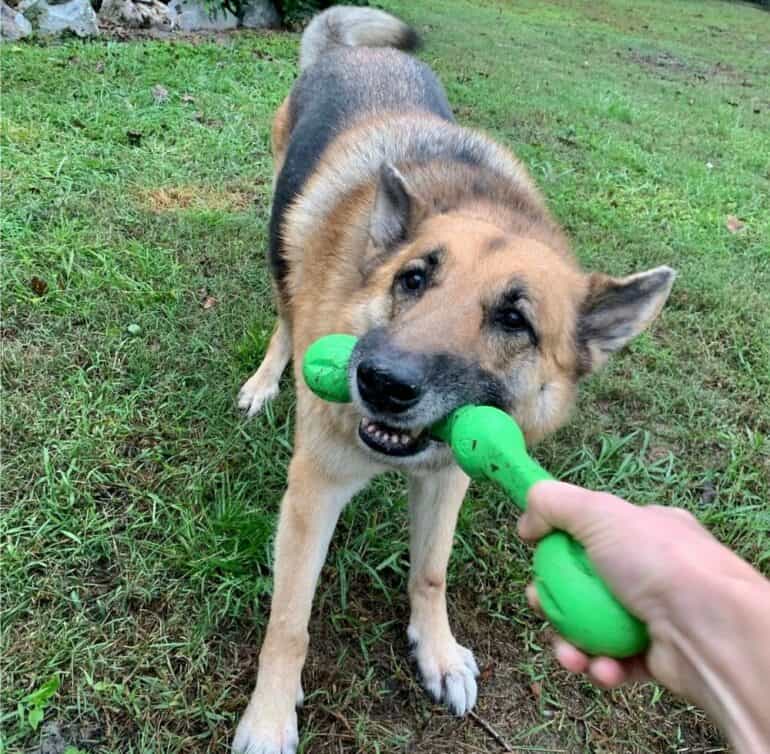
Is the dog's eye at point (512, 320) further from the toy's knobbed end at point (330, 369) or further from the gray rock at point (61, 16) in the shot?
the gray rock at point (61, 16)

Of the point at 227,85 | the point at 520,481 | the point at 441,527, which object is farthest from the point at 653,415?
the point at 227,85

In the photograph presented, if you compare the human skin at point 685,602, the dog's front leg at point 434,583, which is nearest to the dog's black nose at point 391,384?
the human skin at point 685,602

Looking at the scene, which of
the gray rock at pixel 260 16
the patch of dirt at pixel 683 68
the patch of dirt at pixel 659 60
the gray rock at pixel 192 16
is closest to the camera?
the gray rock at pixel 192 16

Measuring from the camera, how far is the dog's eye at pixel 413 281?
2291 millimetres

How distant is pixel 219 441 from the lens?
3326 millimetres

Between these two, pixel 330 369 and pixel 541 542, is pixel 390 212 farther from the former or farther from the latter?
pixel 541 542

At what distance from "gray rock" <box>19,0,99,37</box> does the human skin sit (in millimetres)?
9082

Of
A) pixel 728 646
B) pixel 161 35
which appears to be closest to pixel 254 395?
pixel 728 646

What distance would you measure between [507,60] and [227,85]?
5.42 meters

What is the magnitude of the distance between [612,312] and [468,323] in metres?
0.62

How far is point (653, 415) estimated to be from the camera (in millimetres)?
3838

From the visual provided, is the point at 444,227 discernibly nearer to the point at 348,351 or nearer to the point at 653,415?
the point at 348,351

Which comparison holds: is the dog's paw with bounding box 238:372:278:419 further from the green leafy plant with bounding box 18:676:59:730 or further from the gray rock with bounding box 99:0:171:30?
the gray rock with bounding box 99:0:171:30

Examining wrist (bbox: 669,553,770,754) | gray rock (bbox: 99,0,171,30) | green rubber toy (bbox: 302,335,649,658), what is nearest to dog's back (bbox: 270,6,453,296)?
green rubber toy (bbox: 302,335,649,658)
